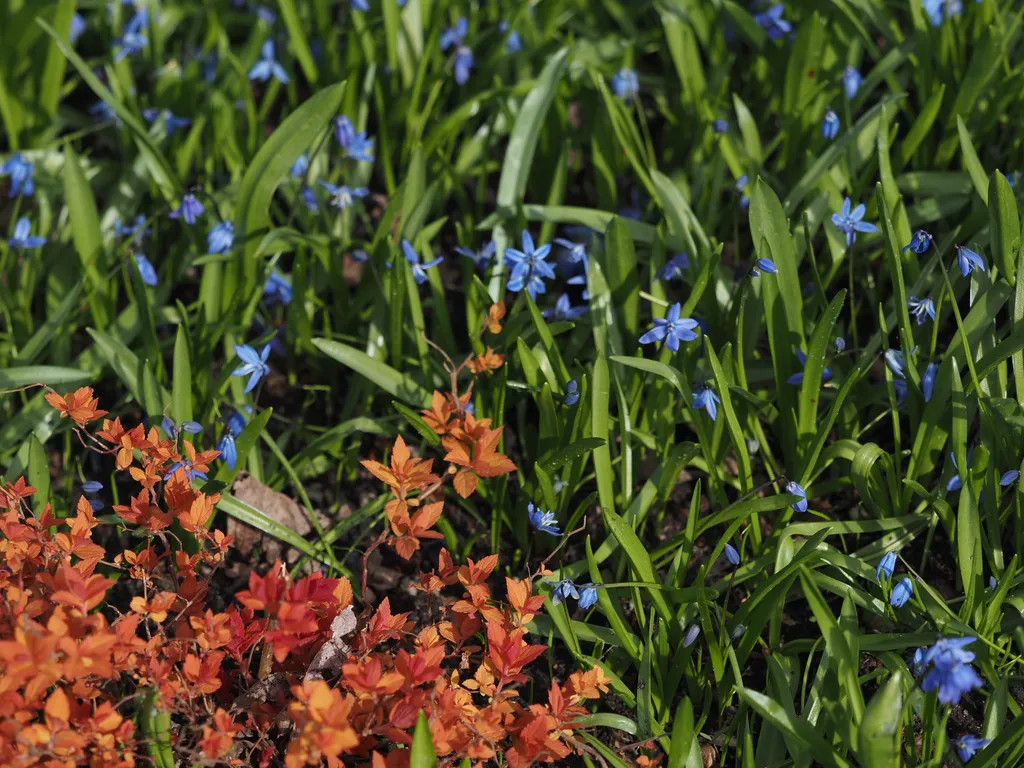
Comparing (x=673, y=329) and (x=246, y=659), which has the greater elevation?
(x=673, y=329)

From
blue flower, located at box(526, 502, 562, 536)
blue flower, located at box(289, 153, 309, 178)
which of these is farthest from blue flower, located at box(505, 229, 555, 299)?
blue flower, located at box(289, 153, 309, 178)

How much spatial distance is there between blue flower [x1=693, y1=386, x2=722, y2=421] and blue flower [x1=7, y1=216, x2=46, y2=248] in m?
1.99

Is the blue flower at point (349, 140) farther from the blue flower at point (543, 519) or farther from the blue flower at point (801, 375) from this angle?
the blue flower at point (801, 375)

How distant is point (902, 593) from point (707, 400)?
2.01 feet

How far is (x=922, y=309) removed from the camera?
269 cm

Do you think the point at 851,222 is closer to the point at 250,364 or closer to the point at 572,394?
the point at 572,394

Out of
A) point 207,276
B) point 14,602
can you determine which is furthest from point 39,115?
point 14,602

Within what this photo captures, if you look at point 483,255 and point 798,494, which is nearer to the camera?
point 798,494

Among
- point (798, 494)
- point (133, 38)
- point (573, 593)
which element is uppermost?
point (133, 38)

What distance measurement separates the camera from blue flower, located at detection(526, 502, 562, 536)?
2.54m

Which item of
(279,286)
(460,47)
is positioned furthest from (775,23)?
(279,286)

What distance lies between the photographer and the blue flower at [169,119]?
11.9 ft

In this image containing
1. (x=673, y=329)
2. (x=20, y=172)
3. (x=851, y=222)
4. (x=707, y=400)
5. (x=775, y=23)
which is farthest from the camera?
(x=775, y=23)

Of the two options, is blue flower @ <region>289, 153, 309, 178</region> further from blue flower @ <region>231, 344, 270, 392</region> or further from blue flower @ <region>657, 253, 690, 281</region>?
blue flower @ <region>657, 253, 690, 281</region>
